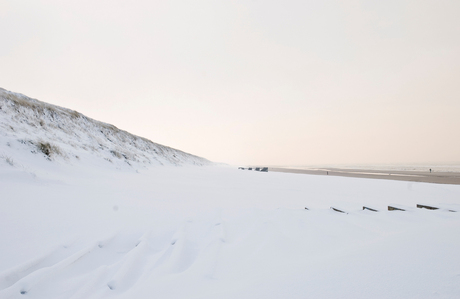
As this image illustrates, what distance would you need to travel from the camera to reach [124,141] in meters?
19.6

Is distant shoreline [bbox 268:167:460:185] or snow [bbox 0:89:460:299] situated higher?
distant shoreline [bbox 268:167:460:185]

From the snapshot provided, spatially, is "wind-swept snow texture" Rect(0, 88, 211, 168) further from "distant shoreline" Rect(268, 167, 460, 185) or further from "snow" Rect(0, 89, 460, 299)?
"distant shoreline" Rect(268, 167, 460, 185)

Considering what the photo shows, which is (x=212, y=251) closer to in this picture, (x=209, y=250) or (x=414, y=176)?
(x=209, y=250)

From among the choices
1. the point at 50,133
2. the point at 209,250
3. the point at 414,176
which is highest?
the point at 50,133

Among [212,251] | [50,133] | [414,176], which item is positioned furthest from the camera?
[414,176]

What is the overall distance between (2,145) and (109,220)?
5.38 metres

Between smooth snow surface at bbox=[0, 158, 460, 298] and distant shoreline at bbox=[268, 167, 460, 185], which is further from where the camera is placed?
distant shoreline at bbox=[268, 167, 460, 185]

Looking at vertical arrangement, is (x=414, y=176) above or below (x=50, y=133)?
below

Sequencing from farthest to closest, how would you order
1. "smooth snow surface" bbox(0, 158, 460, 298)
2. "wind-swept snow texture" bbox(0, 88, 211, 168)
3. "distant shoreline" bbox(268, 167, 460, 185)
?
1. "distant shoreline" bbox(268, 167, 460, 185)
2. "wind-swept snow texture" bbox(0, 88, 211, 168)
3. "smooth snow surface" bbox(0, 158, 460, 298)

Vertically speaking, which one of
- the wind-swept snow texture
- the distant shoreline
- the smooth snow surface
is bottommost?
the smooth snow surface

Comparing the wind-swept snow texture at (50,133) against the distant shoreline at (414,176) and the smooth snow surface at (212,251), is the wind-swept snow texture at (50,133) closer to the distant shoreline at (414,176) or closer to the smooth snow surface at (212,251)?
the smooth snow surface at (212,251)

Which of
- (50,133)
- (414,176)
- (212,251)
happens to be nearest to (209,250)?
(212,251)

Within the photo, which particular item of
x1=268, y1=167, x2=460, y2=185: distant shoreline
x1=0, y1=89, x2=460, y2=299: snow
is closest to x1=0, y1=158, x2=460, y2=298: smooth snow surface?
x1=0, y1=89, x2=460, y2=299: snow

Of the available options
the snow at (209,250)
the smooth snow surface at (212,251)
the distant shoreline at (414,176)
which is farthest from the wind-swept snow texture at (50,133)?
the distant shoreline at (414,176)
